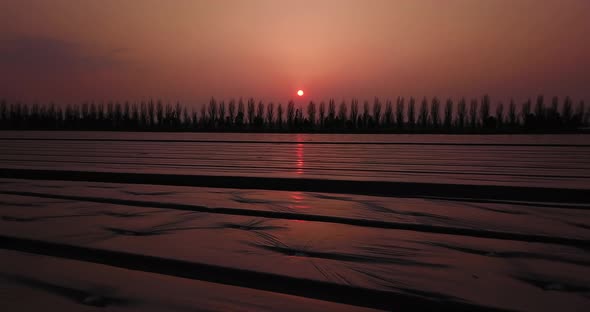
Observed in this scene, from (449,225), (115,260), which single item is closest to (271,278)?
(115,260)

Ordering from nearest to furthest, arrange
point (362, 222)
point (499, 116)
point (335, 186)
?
point (362, 222)
point (335, 186)
point (499, 116)

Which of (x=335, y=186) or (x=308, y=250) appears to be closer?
(x=308, y=250)

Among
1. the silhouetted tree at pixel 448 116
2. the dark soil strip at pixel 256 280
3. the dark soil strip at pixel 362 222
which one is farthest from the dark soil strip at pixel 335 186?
the silhouetted tree at pixel 448 116

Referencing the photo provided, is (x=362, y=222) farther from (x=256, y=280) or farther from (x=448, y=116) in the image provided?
(x=448, y=116)

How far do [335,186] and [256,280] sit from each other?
168 cm

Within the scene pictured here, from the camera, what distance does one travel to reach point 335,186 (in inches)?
104

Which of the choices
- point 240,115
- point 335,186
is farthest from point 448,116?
point 335,186

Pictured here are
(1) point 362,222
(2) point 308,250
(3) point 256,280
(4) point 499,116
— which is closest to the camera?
(3) point 256,280

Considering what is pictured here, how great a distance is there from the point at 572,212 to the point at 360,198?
3.32ft

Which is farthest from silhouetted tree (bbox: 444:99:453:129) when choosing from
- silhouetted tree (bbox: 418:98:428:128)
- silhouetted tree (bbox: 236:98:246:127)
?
silhouetted tree (bbox: 236:98:246:127)

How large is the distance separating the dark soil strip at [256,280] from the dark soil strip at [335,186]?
1492 mm

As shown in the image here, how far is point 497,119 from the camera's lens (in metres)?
42.4

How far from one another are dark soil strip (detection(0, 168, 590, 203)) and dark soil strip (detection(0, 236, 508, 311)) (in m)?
1.49

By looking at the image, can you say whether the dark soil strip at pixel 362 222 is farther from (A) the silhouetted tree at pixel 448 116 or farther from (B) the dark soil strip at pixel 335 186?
(A) the silhouetted tree at pixel 448 116
